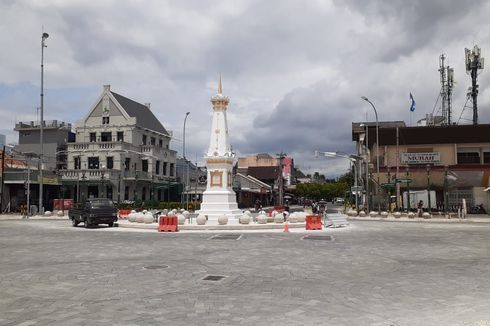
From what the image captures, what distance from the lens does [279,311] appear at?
327 inches

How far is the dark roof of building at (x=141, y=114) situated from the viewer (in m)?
62.2

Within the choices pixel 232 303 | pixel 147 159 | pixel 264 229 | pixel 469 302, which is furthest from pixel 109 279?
pixel 147 159

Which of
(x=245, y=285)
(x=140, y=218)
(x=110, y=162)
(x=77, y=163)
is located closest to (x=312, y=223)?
(x=140, y=218)

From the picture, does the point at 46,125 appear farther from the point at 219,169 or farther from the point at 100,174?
the point at 219,169

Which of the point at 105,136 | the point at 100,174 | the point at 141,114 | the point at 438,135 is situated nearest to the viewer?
the point at 100,174

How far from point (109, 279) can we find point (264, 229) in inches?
732

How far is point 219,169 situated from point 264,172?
68923 mm

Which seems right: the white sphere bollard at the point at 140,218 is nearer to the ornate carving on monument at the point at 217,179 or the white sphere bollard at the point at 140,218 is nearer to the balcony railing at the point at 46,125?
the ornate carving on monument at the point at 217,179

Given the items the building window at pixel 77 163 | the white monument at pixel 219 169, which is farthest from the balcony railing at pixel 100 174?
the white monument at pixel 219 169

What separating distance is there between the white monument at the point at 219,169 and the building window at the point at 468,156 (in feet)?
125

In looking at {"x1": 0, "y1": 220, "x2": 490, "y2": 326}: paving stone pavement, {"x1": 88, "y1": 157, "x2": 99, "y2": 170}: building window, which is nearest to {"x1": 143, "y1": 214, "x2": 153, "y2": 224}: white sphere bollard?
{"x1": 0, "y1": 220, "x2": 490, "y2": 326}: paving stone pavement

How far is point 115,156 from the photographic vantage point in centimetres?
5684

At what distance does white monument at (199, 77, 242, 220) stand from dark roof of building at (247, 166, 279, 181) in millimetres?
65074

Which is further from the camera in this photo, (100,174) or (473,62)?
(473,62)
